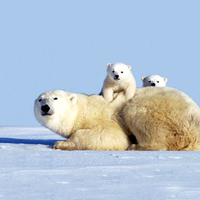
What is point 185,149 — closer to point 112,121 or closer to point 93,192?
point 112,121

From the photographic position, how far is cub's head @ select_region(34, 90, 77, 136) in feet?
23.1

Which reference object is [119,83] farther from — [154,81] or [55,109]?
[154,81]

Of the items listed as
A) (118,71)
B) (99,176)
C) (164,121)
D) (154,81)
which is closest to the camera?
(99,176)

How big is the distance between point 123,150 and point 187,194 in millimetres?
3369

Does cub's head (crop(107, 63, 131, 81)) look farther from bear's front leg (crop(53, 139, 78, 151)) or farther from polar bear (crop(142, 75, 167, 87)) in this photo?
polar bear (crop(142, 75, 167, 87))

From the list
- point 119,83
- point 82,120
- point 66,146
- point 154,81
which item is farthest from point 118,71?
point 154,81

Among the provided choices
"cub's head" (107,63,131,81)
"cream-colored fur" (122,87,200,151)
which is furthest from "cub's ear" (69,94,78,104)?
"cream-colored fur" (122,87,200,151)

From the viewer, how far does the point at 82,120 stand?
7.25 m

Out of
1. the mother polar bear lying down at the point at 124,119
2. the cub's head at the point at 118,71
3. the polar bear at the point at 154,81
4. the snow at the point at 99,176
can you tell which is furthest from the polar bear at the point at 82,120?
the polar bear at the point at 154,81

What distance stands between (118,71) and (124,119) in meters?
0.71

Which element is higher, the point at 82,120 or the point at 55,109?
the point at 55,109

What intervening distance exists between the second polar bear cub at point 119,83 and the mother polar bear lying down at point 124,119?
0.29 ft

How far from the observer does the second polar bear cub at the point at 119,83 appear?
720 centimetres

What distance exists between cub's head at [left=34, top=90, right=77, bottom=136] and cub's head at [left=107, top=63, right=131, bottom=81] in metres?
0.63
